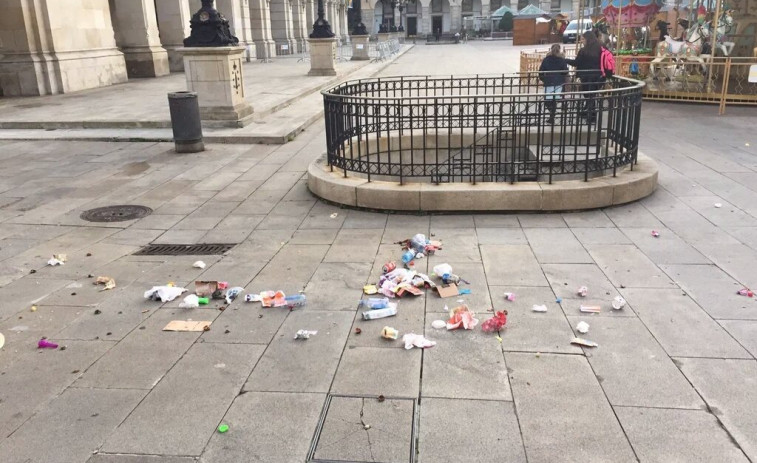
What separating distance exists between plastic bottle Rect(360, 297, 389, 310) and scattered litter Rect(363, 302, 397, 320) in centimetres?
5

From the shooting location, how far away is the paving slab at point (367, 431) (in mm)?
3104

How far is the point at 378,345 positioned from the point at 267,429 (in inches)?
44.0

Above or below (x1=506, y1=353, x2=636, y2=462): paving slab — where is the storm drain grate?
above

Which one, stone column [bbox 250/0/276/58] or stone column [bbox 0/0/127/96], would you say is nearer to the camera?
stone column [bbox 0/0/127/96]

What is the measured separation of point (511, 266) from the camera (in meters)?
5.51

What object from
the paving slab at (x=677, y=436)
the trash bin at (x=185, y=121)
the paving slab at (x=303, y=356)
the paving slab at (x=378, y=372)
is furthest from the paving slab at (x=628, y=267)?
the trash bin at (x=185, y=121)

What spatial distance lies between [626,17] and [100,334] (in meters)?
22.3

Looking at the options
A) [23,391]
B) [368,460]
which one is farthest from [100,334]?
[368,460]

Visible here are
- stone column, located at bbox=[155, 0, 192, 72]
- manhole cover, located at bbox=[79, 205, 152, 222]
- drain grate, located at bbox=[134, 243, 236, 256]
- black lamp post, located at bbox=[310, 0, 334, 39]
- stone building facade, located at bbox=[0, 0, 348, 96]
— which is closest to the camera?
drain grate, located at bbox=[134, 243, 236, 256]

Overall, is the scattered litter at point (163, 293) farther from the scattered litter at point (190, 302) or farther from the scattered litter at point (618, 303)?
the scattered litter at point (618, 303)

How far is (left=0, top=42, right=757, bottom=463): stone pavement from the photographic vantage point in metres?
3.22

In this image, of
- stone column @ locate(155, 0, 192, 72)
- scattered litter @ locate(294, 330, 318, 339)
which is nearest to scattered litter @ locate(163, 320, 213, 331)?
scattered litter @ locate(294, 330, 318, 339)

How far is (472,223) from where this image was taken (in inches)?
267

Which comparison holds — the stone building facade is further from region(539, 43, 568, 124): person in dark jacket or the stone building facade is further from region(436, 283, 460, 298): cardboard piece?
region(436, 283, 460, 298): cardboard piece
